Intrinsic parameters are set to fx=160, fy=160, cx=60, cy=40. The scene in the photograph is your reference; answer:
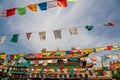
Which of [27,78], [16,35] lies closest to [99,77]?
[27,78]

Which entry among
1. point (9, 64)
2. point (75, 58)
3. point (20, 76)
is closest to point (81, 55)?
point (75, 58)

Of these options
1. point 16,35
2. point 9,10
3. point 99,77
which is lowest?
point 99,77

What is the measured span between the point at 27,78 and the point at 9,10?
2784 cm

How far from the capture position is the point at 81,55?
123ft

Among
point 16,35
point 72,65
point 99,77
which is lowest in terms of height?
point 99,77

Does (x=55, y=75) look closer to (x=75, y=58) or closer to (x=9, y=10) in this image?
(x=75, y=58)

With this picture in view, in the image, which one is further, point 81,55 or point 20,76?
point 20,76

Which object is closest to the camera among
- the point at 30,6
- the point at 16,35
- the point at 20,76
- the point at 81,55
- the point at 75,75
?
the point at 30,6

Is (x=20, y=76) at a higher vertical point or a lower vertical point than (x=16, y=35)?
lower

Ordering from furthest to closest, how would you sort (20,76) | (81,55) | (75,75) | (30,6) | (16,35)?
(20,76) < (81,55) < (75,75) < (16,35) < (30,6)

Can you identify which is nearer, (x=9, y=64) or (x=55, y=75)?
(x=55, y=75)

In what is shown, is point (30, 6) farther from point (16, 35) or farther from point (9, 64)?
point (9, 64)

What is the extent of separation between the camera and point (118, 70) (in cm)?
4241

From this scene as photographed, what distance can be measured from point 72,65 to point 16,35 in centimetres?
2235
